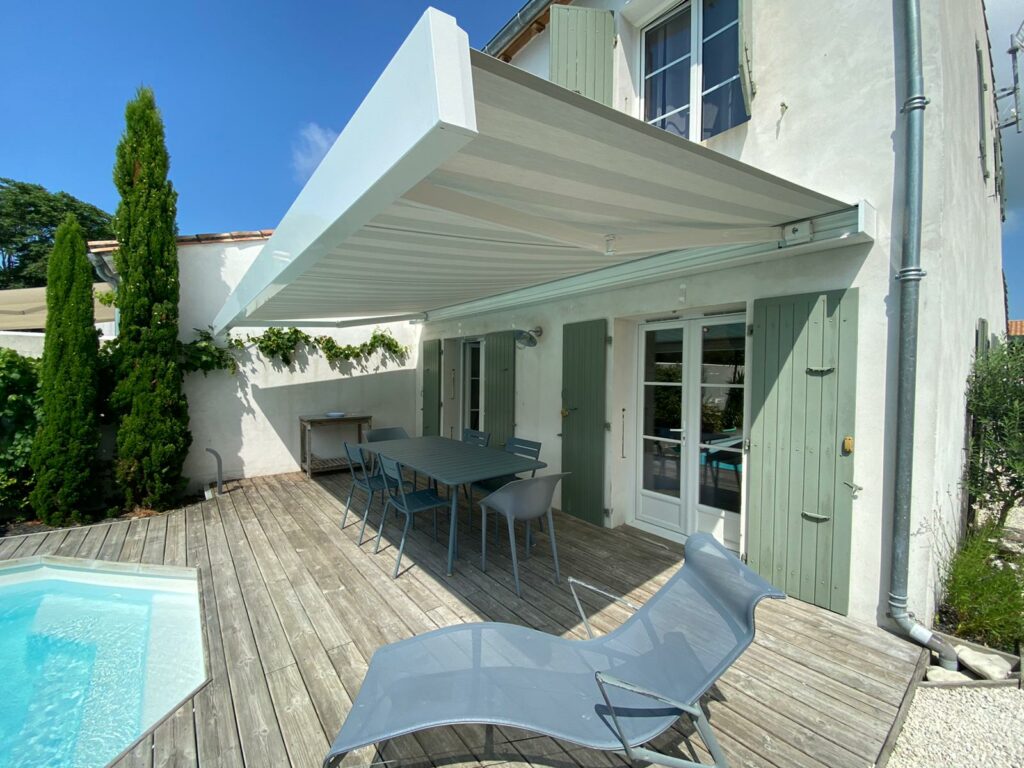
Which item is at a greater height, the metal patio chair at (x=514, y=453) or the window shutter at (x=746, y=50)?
the window shutter at (x=746, y=50)

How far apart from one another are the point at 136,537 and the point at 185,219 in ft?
18.4

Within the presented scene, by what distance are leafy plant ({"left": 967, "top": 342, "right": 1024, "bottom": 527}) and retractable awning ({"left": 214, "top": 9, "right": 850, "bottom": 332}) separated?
275 centimetres

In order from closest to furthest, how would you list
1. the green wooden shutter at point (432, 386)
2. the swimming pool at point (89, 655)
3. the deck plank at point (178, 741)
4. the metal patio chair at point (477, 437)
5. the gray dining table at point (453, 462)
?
the deck plank at point (178, 741)
the swimming pool at point (89, 655)
the gray dining table at point (453, 462)
the metal patio chair at point (477, 437)
the green wooden shutter at point (432, 386)

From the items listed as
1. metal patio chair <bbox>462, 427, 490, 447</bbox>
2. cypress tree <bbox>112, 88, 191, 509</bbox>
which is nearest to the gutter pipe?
cypress tree <bbox>112, 88, 191, 509</bbox>

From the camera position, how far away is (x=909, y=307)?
345 cm

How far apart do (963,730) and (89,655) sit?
6.86 meters

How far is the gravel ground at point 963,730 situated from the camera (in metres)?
2.55

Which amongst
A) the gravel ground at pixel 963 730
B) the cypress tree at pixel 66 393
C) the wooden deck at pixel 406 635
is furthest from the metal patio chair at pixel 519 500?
the cypress tree at pixel 66 393

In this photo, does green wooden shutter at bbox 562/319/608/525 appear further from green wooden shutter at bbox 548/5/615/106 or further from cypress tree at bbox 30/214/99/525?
cypress tree at bbox 30/214/99/525

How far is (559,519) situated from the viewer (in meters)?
6.62

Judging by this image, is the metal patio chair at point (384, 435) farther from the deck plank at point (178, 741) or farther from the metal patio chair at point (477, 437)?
the deck plank at point (178, 741)

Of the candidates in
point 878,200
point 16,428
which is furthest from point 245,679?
point 16,428

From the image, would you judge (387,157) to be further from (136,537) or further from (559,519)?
(136,537)

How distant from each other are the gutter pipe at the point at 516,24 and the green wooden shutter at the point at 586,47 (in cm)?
52
